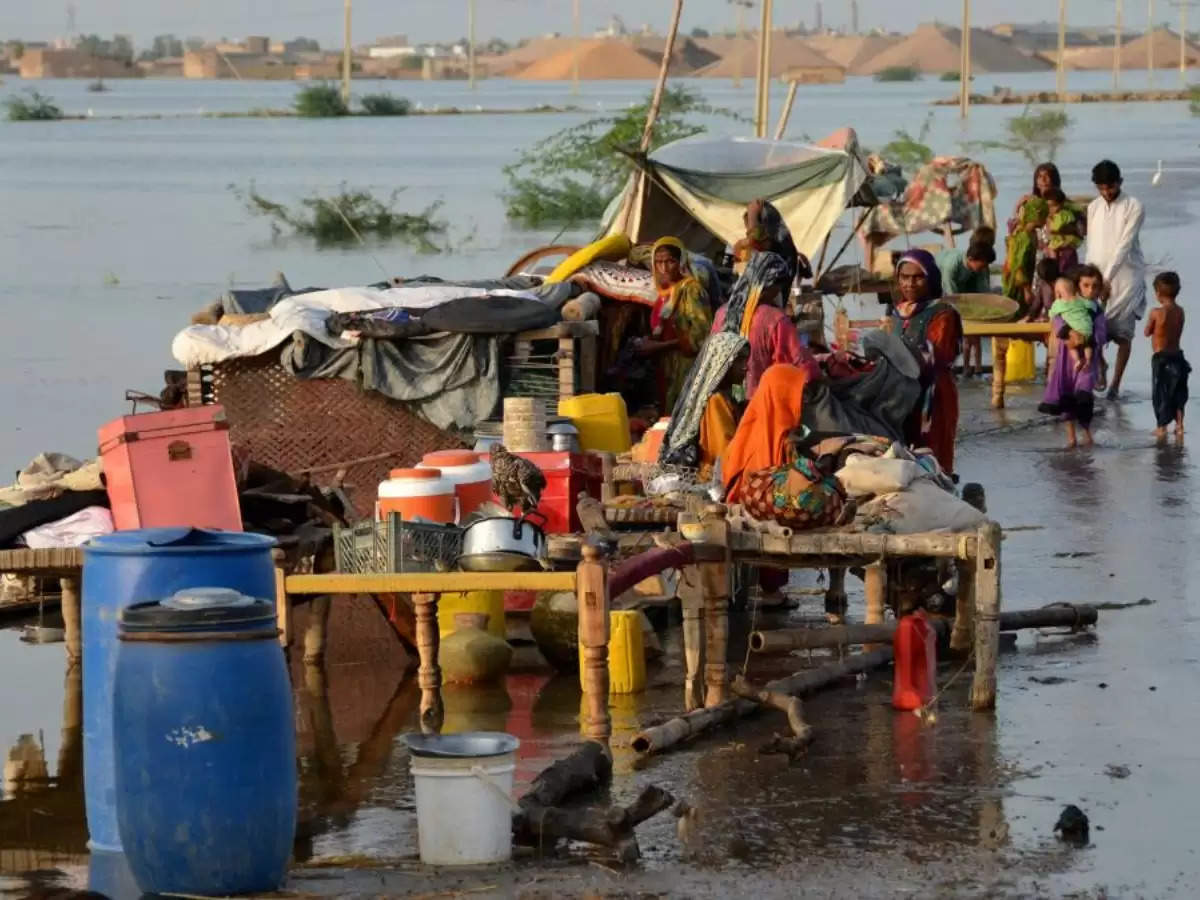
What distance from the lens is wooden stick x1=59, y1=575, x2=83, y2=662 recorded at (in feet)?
29.8

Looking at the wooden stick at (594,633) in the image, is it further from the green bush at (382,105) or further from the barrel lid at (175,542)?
the green bush at (382,105)

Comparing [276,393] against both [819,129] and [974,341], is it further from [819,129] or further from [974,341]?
[819,129]

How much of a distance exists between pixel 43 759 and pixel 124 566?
2.00 metres

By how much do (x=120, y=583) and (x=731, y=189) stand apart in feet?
38.9

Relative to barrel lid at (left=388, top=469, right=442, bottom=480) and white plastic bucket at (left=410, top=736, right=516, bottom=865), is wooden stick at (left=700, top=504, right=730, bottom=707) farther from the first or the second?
white plastic bucket at (left=410, top=736, right=516, bottom=865)

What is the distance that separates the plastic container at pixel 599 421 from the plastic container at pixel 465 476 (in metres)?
1.68

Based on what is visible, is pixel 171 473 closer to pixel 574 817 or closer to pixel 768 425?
pixel 768 425

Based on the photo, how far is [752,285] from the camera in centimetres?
1032

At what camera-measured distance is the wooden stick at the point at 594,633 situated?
7543mm

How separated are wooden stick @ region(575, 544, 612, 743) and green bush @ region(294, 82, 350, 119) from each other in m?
98.6

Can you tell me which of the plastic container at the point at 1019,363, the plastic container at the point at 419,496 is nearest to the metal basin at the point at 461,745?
the plastic container at the point at 419,496

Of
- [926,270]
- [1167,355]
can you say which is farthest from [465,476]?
[1167,355]

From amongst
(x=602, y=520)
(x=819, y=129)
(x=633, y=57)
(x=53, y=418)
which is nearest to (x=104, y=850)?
(x=602, y=520)

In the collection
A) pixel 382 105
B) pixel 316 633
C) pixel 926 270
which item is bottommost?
pixel 382 105
